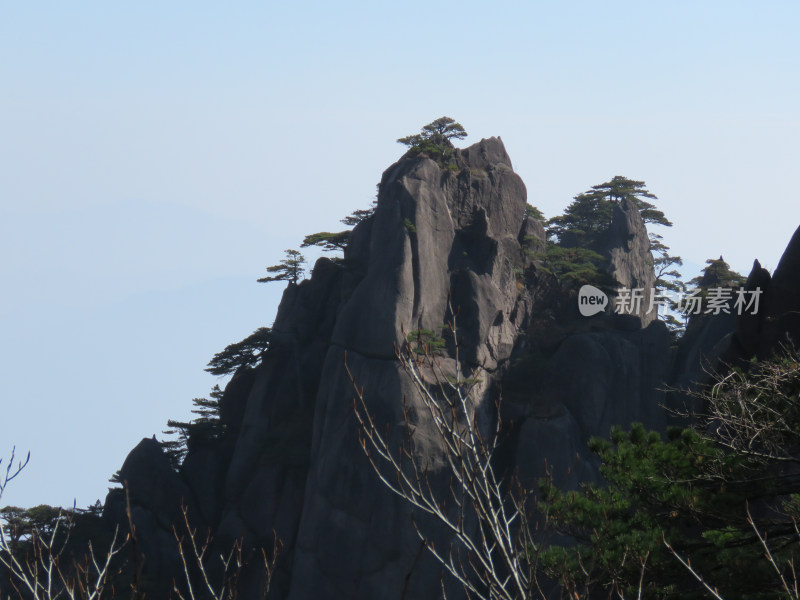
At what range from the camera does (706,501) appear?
10.9m

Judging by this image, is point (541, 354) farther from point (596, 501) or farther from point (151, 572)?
point (596, 501)

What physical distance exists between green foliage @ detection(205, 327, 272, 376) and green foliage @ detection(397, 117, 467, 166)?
9846mm

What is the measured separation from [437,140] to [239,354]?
1227cm

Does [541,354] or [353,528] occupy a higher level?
[541,354]

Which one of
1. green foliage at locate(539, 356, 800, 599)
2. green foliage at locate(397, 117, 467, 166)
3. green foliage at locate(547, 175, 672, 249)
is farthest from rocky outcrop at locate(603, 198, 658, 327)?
green foliage at locate(539, 356, 800, 599)

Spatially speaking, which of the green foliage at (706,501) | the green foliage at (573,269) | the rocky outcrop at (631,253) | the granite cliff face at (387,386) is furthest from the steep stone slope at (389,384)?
the green foliage at (706,501)

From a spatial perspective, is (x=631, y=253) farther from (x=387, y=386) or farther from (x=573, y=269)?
(x=387, y=386)

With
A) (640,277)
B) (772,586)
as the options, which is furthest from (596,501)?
(640,277)

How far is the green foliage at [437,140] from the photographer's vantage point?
36875 mm

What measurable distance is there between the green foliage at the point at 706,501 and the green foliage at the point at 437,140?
85.2ft

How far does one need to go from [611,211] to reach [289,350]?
20714 mm

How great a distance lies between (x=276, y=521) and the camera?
33781mm

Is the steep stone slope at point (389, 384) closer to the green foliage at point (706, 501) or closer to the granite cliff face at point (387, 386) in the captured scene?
the granite cliff face at point (387, 386)

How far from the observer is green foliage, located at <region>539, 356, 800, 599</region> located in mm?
10180
